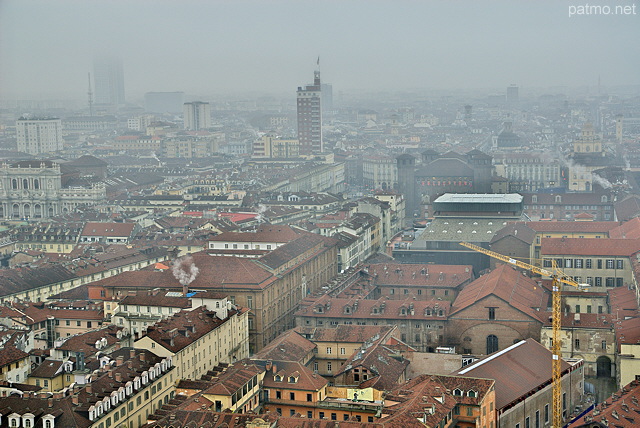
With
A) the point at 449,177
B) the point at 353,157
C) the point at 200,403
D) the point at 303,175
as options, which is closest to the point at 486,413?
the point at 200,403

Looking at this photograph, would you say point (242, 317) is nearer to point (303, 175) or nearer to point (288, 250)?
point (288, 250)

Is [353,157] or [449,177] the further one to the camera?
[353,157]

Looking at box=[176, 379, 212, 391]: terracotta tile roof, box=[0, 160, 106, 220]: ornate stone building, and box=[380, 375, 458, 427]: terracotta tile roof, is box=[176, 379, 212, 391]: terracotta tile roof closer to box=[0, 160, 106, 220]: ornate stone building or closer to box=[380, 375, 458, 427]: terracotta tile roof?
box=[380, 375, 458, 427]: terracotta tile roof

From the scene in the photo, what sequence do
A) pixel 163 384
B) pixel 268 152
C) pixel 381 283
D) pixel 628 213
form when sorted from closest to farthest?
pixel 163 384
pixel 381 283
pixel 628 213
pixel 268 152

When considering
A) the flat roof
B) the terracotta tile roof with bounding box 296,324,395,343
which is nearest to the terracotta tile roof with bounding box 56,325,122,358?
the terracotta tile roof with bounding box 296,324,395,343

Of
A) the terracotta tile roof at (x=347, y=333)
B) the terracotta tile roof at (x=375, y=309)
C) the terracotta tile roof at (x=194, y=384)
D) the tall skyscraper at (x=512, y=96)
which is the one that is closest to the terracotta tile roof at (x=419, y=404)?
the terracotta tile roof at (x=194, y=384)

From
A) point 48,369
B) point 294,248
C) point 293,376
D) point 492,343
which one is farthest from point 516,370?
point 294,248

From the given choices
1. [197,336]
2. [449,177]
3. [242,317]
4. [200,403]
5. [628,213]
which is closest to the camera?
[200,403]
